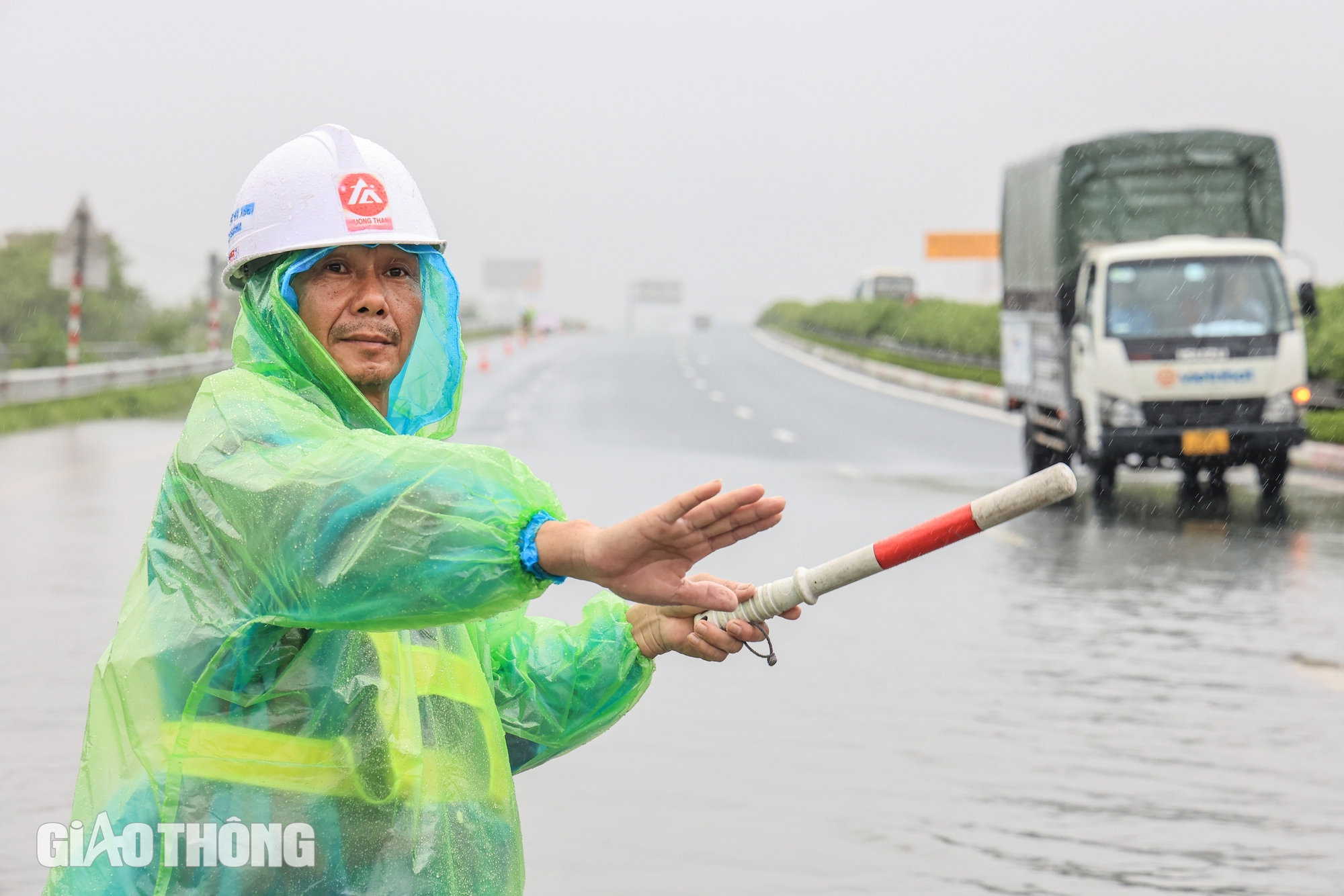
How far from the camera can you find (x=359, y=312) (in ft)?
9.37

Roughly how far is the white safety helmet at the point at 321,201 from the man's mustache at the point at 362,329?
0.11m

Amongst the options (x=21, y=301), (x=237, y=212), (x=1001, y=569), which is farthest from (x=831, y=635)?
(x=21, y=301)

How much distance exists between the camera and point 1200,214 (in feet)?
72.7

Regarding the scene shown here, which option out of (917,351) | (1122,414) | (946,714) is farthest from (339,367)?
(917,351)

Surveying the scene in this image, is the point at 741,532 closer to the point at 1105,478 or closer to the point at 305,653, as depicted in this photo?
the point at 305,653

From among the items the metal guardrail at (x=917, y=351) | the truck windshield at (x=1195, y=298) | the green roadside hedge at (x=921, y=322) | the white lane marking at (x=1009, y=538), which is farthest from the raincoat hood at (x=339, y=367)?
the green roadside hedge at (x=921, y=322)

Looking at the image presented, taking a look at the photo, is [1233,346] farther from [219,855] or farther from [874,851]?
[219,855]

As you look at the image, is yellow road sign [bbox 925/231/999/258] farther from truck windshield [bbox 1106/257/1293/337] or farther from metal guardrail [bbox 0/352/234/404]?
truck windshield [bbox 1106/257/1293/337]

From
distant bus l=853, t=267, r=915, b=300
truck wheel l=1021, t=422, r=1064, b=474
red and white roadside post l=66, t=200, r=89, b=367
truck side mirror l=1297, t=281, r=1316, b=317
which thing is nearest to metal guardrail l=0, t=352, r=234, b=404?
red and white roadside post l=66, t=200, r=89, b=367

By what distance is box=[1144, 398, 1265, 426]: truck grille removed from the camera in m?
18.6

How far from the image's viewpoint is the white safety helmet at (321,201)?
9.23 ft

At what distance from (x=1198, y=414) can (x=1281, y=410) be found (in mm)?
747

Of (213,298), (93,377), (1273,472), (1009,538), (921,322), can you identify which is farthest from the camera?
(921,322)

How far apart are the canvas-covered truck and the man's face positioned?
640 inches
